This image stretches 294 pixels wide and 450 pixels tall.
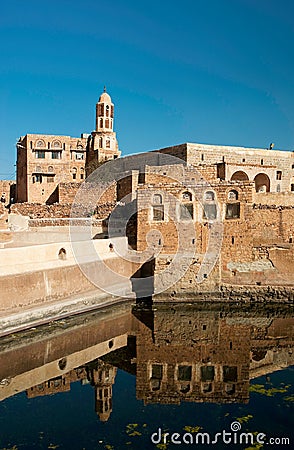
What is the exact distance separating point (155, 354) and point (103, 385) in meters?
1.62

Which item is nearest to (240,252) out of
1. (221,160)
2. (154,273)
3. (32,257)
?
(154,273)

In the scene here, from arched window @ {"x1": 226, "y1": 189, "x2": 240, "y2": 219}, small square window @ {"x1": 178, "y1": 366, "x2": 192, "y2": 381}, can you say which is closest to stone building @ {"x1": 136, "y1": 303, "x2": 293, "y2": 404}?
small square window @ {"x1": 178, "y1": 366, "x2": 192, "y2": 381}

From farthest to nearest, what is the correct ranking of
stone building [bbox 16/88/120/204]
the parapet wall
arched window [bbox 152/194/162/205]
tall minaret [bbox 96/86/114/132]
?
tall minaret [bbox 96/86/114/132] → stone building [bbox 16/88/120/204] → arched window [bbox 152/194/162/205] → the parapet wall

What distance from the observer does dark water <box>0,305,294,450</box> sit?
682cm

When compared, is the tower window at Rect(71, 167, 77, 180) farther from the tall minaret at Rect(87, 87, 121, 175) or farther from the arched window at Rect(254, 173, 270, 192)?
the arched window at Rect(254, 173, 270, 192)

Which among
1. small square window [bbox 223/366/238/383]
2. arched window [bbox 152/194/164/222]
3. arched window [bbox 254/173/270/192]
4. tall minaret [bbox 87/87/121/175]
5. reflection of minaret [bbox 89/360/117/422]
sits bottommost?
reflection of minaret [bbox 89/360/117/422]

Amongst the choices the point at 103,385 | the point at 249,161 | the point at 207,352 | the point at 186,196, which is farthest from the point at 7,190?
the point at 103,385

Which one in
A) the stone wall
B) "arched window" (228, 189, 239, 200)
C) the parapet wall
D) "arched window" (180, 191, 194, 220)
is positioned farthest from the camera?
the stone wall

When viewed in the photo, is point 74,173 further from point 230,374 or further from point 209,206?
point 230,374

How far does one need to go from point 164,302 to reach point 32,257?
14.1 feet

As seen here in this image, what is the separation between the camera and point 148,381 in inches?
348

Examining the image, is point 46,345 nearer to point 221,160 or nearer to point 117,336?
point 117,336

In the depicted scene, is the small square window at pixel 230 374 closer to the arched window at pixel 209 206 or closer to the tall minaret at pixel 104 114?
the arched window at pixel 209 206

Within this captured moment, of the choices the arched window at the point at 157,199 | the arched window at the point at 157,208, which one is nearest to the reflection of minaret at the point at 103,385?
the arched window at the point at 157,208
